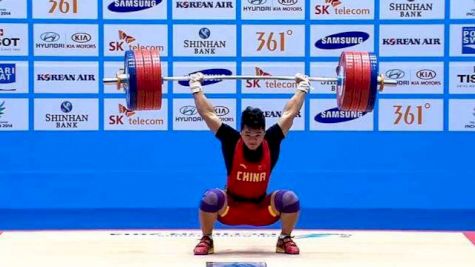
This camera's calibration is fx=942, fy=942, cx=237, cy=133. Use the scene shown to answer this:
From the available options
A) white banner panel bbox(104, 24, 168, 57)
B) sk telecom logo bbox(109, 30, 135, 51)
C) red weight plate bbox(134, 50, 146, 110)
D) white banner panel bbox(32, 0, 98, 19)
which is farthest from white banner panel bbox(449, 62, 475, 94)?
red weight plate bbox(134, 50, 146, 110)

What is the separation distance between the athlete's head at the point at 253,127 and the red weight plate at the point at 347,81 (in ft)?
1.69

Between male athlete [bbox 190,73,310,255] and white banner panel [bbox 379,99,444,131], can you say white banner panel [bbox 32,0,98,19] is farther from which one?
male athlete [bbox 190,73,310,255]

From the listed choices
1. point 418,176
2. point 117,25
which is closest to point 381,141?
point 418,176

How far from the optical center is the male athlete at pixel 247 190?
16.8ft

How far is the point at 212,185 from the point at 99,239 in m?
2.25

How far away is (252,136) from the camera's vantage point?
5039 millimetres

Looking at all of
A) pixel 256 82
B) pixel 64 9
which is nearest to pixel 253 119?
pixel 256 82

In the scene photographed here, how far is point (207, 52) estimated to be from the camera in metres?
7.82

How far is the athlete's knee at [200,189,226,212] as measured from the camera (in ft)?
16.7

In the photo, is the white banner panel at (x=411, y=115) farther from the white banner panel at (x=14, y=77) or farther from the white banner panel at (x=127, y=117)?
the white banner panel at (x=14, y=77)

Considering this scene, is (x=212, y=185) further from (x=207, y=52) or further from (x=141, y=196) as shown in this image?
(x=207, y=52)

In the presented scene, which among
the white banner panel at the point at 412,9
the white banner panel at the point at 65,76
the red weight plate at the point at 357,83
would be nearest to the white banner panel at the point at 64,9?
the white banner panel at the point at 65,76

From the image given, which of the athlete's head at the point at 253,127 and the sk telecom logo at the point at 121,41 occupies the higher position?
the sk telecom logo at the point at 121,41

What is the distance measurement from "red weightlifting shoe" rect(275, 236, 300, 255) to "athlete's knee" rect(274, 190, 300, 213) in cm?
20
